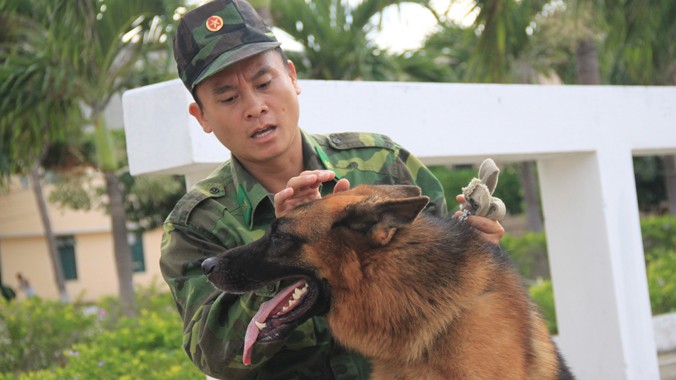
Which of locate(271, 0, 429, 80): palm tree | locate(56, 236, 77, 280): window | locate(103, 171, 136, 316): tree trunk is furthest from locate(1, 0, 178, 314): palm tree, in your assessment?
locate(56, 236, 77, 280): window

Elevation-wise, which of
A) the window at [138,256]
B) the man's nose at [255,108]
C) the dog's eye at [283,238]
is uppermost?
the man's nose at [255,108]

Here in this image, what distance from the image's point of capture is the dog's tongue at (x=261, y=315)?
241 cm

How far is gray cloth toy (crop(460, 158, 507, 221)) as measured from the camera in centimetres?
286

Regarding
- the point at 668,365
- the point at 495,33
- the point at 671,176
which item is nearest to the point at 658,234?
the point at 495,33

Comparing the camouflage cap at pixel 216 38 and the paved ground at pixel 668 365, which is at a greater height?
the camouflage cap at pixel 216 38

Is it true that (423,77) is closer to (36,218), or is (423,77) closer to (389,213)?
(389,213)

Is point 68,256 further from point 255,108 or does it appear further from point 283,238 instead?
point 283,238

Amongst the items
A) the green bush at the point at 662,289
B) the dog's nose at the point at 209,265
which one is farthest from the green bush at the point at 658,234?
the dog's nose at the point at 209,265

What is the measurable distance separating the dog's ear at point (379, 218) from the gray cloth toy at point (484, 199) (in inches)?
15.1

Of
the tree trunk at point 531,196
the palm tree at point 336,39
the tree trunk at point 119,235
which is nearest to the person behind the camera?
the tree trunk at point 119,235

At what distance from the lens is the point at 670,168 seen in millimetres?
22578

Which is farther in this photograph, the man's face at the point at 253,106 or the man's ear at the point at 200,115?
the man's ear at the point at 200,115

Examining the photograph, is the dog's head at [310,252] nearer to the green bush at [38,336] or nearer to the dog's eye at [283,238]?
the dog's eye at [283,238]

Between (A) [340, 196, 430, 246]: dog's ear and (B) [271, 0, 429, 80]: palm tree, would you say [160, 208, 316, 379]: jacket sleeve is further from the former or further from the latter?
(B) [271, 0, 429, 80]: palm tree
